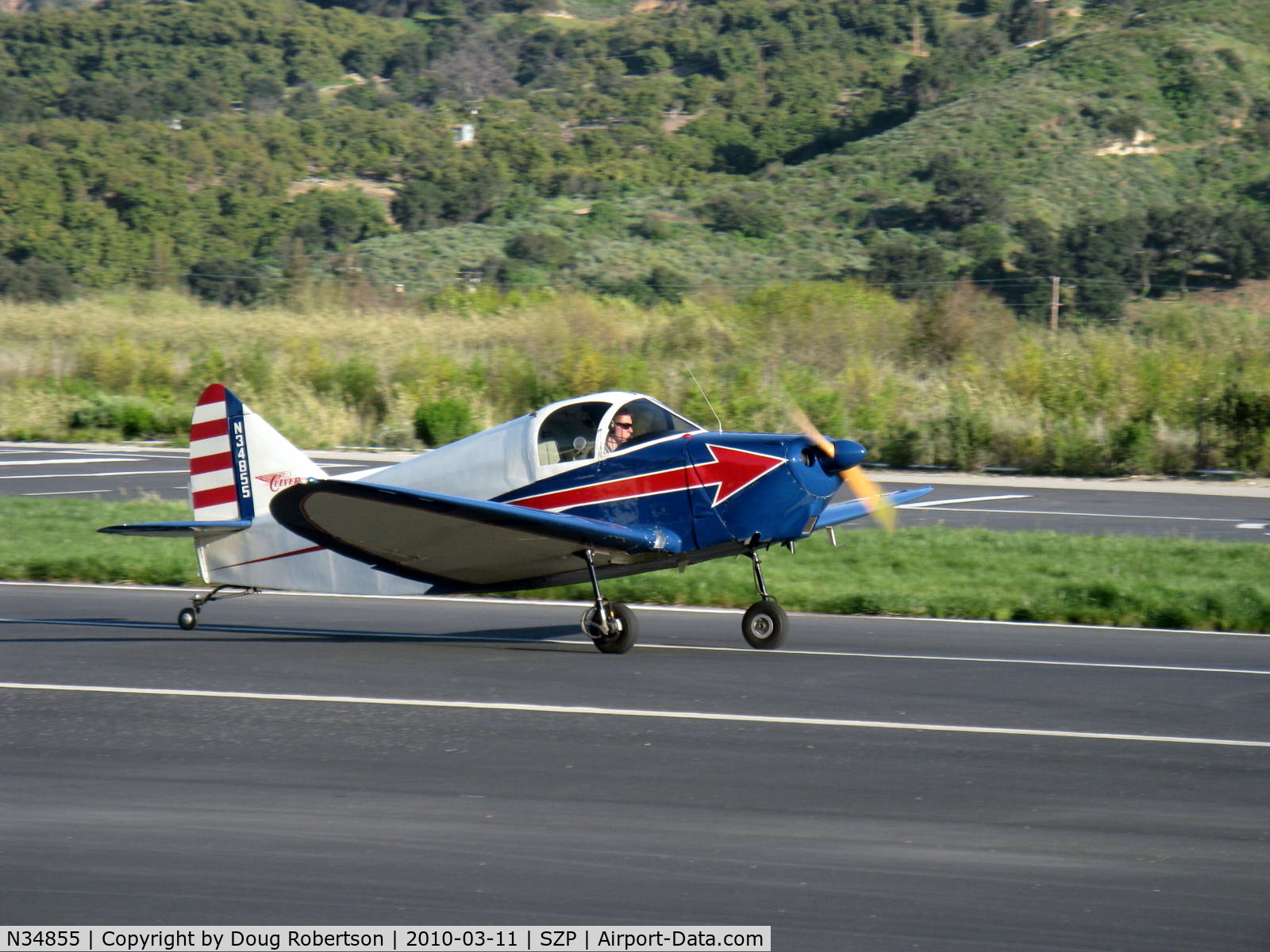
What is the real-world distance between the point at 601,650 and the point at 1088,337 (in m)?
24.1

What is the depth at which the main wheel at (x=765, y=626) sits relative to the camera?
10.9 metres

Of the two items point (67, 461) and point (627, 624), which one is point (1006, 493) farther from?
point (67, 461)

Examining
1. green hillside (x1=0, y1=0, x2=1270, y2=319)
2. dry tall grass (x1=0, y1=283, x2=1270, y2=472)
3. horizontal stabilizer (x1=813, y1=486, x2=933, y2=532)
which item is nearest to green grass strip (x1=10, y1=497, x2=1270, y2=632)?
horizontal stabilizer (x1=813, y1=486, x2=933, y2=532)

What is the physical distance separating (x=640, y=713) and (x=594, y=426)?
277 cm

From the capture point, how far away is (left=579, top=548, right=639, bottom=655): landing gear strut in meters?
10.6

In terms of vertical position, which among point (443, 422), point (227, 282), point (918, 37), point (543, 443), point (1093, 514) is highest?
point (918, 37)

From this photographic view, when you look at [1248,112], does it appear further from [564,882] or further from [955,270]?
[564,882]

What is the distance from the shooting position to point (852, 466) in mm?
10367

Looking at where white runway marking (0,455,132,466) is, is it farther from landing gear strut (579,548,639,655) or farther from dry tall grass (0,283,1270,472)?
landing gear strut (579,548,639,655)

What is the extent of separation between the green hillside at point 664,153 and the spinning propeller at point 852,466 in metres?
43.2

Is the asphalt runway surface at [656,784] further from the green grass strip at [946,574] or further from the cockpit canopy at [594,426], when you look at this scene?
the cockpit canopy at [594,426]

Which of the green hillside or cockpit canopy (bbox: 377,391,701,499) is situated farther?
the green hillside

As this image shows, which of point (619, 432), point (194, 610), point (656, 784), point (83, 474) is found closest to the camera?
point (656, 784)

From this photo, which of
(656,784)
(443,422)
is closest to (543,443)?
(656,784)
